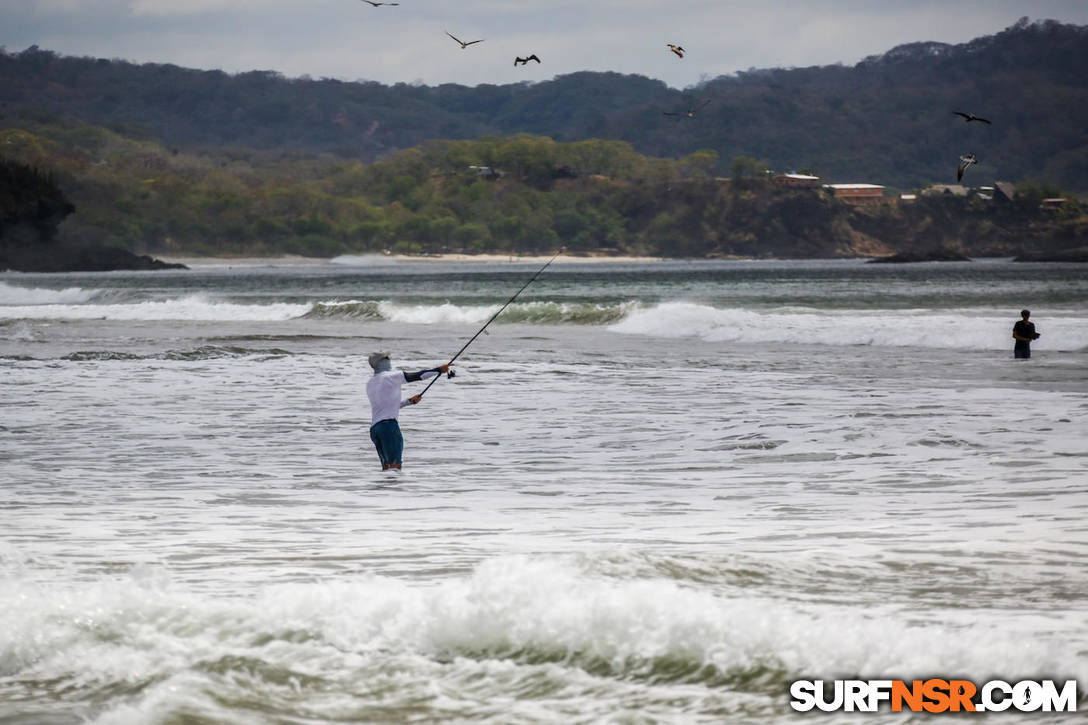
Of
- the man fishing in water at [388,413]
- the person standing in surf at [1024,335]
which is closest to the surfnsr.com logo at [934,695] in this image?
the man fishing in water at [388,413]

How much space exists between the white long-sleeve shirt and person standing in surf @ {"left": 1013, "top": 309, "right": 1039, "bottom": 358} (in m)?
13.4

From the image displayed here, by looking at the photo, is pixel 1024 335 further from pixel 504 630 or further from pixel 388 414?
pixel 504 630

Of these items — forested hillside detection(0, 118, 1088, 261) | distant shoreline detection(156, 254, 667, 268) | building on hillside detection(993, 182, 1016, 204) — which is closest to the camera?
distant shoreline detection(156, 254, 667, 268)

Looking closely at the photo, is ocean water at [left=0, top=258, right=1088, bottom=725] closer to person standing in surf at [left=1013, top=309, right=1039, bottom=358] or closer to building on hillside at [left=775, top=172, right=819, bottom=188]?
person standing in surf at [left=1013, top=309, right=1039, bottom=358]

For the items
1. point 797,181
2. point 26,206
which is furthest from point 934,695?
point 797,181

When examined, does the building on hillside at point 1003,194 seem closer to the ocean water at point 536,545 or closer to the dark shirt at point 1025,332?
the dark shirt at point 1025,332

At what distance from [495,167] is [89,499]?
189465 mm

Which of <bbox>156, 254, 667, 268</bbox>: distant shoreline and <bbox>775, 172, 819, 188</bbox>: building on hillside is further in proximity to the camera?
<bbox>775, 172, 819, 188</bbox>: building on hillside

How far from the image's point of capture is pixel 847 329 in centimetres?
3038

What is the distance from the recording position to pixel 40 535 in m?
8.34

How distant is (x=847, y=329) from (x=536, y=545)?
2362 cm

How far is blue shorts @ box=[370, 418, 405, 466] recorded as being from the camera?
450 inches

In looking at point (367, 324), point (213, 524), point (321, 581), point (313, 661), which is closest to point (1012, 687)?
point (313, 661)

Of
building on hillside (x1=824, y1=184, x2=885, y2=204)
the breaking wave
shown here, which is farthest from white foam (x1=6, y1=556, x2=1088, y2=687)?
building on hillside (x1=824, y1=184, x2=885, y2=204)
